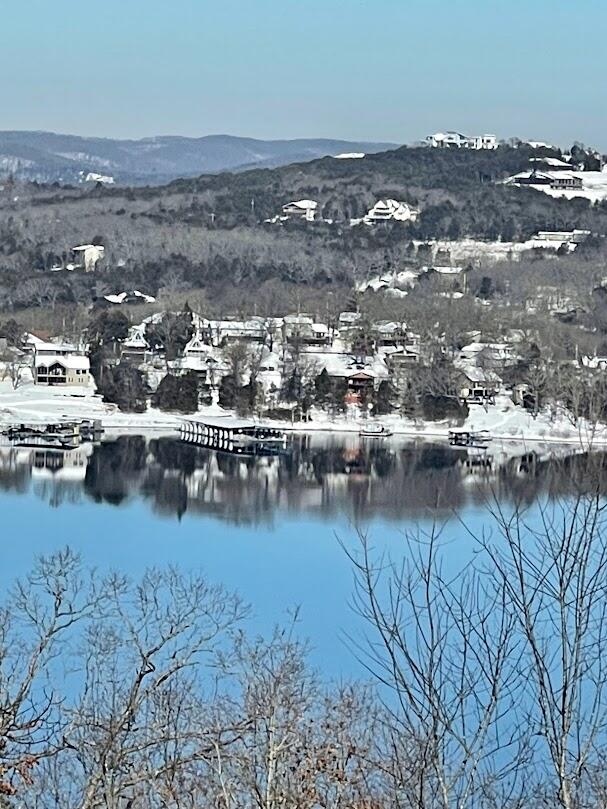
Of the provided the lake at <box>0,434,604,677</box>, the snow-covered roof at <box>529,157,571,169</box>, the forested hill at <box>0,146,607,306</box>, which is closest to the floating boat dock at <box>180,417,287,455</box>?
the lake at <box>0,434,604,677</box>

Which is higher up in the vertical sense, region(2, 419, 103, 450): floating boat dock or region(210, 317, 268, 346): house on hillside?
region(210, 317, 268, 346): house on hillside

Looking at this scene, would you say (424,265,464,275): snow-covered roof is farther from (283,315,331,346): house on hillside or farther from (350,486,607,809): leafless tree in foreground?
(350,486,607,809): leafless tree in foreground

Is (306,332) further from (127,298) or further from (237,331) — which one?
(127,298)

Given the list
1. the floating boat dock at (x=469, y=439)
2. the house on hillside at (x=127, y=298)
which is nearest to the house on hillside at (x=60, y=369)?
the floating boat dock at (x=469, y=439)

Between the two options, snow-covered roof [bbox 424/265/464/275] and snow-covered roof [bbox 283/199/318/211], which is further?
snow-covered roof [bbox 283/199/318/211]

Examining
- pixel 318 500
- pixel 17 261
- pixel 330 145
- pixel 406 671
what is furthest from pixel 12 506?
pixel 330 145

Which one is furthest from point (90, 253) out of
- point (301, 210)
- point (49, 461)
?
point (49, 461)
